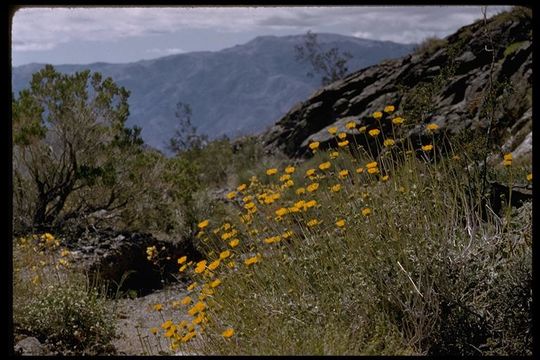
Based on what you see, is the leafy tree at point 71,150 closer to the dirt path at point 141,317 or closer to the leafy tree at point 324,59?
the dirt path at point 141,317

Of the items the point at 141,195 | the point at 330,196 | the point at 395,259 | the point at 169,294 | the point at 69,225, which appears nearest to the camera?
the point at 395,259

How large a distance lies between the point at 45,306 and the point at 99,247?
9.03 feet

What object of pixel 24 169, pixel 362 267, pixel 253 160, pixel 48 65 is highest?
pixel 48 65

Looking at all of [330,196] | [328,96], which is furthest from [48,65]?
[328,96]

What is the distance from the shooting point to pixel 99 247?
7816mm

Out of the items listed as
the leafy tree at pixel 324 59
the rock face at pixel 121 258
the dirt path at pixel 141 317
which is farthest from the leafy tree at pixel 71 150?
the leafy tree at pixel 324 59

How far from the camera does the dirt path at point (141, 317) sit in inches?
201

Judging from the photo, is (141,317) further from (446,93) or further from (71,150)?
(446,93)

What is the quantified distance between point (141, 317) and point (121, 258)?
1.73m

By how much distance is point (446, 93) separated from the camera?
12.2 metres

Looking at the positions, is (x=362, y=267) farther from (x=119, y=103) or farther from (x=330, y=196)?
(x=119, y=103)

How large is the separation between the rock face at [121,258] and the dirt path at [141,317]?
35cm

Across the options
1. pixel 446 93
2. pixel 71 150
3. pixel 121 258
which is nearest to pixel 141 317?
pixel 121 258

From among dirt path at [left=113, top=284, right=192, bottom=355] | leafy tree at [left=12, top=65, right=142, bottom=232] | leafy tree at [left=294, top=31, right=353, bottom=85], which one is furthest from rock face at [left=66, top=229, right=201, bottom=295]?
leafy tree at [left=294, top=31, right=353, bottom=85]
